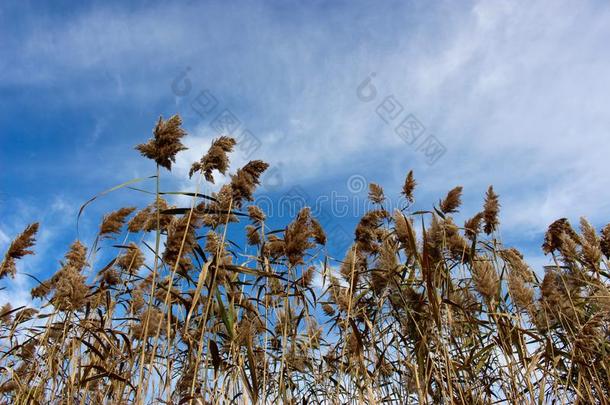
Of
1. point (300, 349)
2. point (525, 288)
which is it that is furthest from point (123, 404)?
point (525, 288)

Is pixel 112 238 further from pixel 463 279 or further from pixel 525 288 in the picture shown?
pixel 525 288

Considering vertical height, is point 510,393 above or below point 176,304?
below

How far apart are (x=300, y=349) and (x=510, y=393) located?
148 cm

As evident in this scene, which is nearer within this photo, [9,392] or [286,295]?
[286,295]

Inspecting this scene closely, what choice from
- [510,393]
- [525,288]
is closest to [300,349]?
[510,393]

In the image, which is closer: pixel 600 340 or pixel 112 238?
pixel 600 340

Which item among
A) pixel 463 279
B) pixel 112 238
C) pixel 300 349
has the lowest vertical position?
pixel 300 349

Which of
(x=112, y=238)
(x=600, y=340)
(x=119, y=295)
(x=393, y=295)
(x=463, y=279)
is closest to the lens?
(x=600, y=340)

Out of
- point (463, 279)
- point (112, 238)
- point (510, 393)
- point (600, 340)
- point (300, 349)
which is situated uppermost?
point (112, 238)

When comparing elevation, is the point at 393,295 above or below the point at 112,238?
below

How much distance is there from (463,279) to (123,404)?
102 inches

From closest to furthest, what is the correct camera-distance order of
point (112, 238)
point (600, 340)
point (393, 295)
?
point (600, 340) < point (393, 295) < point (112, 238)

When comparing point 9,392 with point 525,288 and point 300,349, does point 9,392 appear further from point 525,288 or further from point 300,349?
point 525,288

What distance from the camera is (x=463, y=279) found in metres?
3.02
